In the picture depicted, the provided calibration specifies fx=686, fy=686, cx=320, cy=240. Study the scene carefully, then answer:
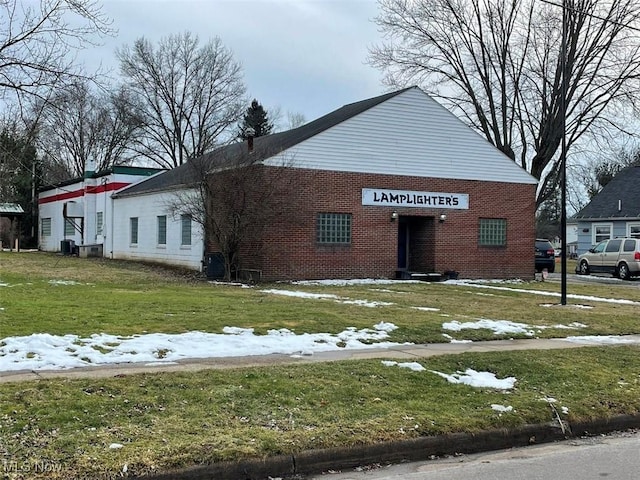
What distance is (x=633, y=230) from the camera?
138ft

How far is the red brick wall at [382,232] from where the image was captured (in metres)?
23.1

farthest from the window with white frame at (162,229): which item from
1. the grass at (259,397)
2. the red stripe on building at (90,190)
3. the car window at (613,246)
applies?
the car window at (613,246)

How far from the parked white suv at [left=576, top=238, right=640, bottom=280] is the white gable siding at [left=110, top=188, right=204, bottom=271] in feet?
63.4

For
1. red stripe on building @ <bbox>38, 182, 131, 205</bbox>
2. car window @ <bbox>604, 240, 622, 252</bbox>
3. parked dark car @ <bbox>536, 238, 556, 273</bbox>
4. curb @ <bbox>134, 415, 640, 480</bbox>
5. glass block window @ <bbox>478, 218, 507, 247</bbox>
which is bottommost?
curb @ <bbox>134, 415, 640, 480</bbox>

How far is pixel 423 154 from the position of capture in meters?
26.0

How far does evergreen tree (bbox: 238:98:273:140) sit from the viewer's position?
64.7m

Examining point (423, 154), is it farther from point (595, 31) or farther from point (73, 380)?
point (73, 380)

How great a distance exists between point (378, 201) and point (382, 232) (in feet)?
3.79

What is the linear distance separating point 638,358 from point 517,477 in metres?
5.67

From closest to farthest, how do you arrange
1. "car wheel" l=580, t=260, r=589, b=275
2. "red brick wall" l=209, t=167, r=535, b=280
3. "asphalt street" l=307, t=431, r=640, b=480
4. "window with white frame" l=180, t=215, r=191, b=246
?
"asphalt street" l=307, t=431, r=640, b=480 < "red brick wall" l=209, t=167, r=535, b=280 < "window with white frame" l=180, t=215, r=191, b=246 < "car wheel" l=580, t=260, r=589, b=275

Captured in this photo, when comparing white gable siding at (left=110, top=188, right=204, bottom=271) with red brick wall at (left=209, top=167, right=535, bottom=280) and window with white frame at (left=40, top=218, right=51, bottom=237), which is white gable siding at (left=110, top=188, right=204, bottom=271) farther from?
window with white frame at (left=40, top=218, right=51, bottom=237)

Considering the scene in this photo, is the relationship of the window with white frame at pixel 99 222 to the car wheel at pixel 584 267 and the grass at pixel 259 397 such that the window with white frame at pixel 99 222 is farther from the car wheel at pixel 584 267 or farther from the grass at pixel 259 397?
the car wheel at pixel 584 267

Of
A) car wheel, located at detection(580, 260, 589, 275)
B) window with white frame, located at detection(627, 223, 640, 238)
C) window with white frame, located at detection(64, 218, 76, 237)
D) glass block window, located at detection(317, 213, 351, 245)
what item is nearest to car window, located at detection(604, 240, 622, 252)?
car wheel, located at detection(580, 260, 589, 275)

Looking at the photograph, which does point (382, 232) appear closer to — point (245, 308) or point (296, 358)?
point (245, 308)
